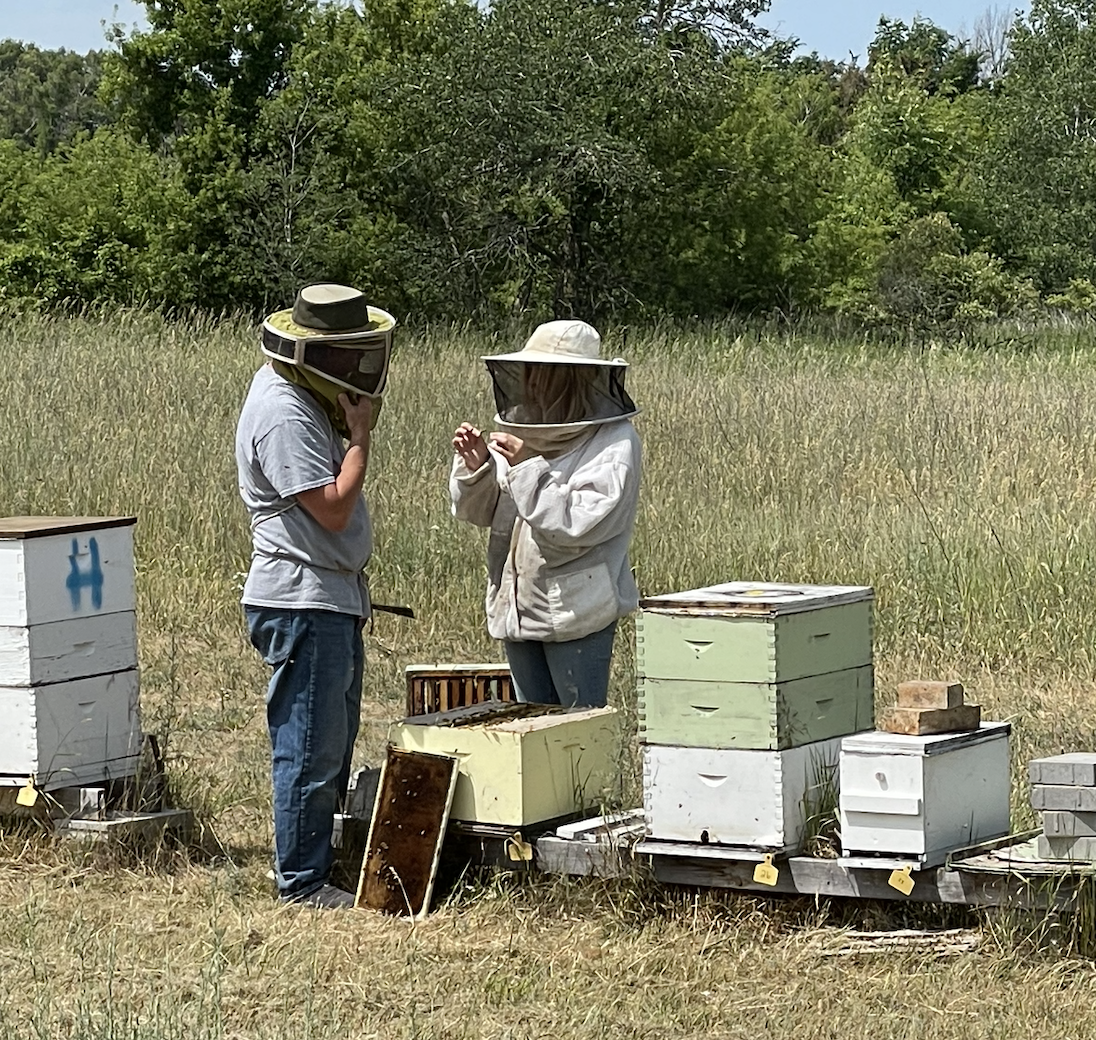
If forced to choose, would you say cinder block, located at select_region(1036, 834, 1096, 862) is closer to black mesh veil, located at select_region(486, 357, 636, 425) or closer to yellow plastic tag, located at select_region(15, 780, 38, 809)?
black mesh veil, located at select_region(486, 357, 636, 425)

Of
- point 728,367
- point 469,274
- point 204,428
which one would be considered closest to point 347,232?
point 469,274

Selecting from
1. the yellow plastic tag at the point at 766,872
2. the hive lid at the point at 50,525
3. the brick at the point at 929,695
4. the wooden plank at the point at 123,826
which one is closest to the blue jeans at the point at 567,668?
the yellow plastic tag at the point at 766,872

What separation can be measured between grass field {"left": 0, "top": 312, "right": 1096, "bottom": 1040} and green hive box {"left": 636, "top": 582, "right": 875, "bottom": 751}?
19.8 inches

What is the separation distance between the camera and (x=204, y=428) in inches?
429

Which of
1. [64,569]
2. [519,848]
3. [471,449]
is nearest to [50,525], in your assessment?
[64,569]

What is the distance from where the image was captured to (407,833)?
4.45m

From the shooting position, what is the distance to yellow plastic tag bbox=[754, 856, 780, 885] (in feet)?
13.1

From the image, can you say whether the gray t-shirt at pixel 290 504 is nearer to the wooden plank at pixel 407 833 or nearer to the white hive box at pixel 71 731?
the wooden plank at pixel 407 833

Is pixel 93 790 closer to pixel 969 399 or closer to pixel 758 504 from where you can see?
Answer: pixel 758 504

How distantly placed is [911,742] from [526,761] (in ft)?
3.37

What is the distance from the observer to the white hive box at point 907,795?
12.6 ft

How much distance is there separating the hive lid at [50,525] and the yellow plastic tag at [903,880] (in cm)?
251

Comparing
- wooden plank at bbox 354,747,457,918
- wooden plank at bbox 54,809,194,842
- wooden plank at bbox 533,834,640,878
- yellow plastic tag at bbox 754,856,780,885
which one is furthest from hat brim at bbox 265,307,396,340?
yellow plastic tag at bbox 754,856,780,885

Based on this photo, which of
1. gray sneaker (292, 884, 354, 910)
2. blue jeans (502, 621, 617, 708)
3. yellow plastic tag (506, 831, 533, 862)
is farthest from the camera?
blue jeans (502, 621, 617, 708)
